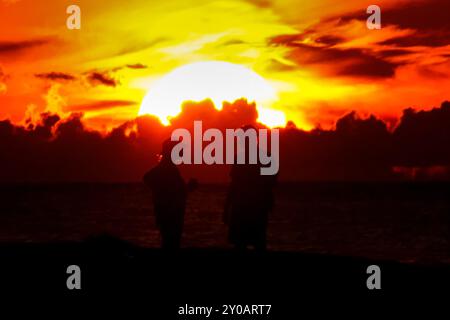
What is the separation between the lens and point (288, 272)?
498 inches

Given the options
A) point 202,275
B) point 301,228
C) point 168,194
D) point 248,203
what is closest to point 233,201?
point 248,203

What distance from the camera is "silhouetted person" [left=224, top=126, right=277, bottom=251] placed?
13922 mm

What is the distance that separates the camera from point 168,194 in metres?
13.6

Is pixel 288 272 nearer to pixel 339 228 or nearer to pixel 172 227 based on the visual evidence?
pixel 172 227

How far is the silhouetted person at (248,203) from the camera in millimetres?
13922

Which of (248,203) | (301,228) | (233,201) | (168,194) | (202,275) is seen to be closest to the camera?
(202,275)

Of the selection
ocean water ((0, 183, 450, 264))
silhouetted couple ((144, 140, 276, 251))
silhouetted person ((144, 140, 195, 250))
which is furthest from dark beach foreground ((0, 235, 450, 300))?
ocean water ((0, 183, 450, 264))

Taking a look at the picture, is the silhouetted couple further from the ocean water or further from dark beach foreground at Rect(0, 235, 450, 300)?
the ocean water

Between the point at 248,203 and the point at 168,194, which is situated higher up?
the point at 168,194

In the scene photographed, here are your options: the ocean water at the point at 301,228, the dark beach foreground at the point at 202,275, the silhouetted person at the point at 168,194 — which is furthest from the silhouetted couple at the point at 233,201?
the ocean water at the point at 301,228

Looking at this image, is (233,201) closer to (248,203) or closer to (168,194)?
(248,203)

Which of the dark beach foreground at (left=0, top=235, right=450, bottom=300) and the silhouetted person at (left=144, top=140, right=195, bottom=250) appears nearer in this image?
the dark beach foreground at (left=0, top=235, right=450, bottom=300)

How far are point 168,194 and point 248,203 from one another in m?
1.60
